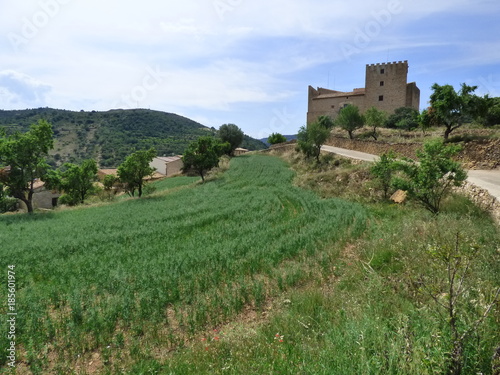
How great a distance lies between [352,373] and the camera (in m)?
3.35

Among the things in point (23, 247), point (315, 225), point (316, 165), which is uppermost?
point (316, 165)

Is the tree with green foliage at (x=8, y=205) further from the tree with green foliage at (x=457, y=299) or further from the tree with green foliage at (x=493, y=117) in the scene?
the tree with green foliage at (x=493, y=117)

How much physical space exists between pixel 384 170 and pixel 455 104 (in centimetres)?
971

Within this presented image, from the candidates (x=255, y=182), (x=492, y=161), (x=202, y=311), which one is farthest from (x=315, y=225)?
(x=255, y=182)

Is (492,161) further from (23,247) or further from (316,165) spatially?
(23,247)

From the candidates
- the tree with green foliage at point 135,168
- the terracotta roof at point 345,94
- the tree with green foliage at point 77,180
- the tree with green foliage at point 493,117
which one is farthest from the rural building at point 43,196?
the tree with green foliage at point 493,117

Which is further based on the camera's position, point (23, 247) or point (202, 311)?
point (23, 247)

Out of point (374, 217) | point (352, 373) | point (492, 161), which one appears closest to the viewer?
point (352, 373)

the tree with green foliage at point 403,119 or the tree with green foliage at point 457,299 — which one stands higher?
the tree with green foliage at point 403,119

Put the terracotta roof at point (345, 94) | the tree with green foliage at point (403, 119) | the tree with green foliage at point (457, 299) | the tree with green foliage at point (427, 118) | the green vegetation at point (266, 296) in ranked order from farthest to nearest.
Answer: the terracotta roof at point (345, 94)
the tree with green foliage at point (403, 119)
the tree with green foliage at point (427, 118)
the green vegetation at point (266, 296)
the tree with green foliage at point (457, 299)

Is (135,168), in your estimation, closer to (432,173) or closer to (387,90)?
(432,173)

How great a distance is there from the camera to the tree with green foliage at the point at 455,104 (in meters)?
20.3

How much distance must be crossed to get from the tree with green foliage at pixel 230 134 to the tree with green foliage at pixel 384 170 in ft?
145

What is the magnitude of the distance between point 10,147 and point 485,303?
30764 mm
